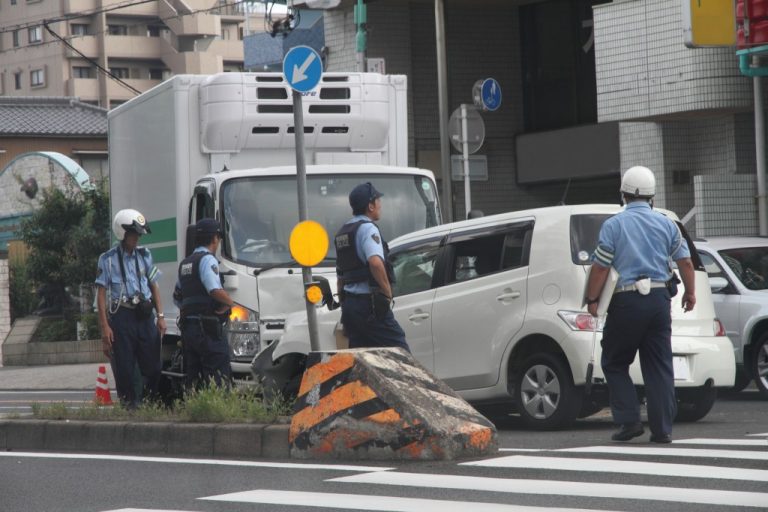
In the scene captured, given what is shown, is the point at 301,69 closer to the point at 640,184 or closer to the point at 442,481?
the point at 640,184

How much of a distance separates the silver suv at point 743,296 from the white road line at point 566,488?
6454 millimetres

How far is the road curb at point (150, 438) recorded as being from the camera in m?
9.00

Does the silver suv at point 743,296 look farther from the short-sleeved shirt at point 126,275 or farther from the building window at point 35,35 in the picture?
the building window at point 35,35

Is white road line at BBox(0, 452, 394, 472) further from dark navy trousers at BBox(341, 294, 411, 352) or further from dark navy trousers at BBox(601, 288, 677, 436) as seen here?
dark navy trousers at BBox(601, 288, 677, 436)

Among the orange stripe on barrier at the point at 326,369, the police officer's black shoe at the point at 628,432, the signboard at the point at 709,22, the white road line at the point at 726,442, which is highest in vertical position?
the signboard at the point at 709,22

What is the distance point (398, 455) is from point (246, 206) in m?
4.45

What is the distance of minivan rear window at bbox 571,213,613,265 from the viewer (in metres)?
10.2

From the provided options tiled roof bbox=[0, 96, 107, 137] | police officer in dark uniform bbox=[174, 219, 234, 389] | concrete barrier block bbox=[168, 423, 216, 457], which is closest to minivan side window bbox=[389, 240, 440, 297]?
police officer in dark uniform bbox=[174, 219, 234, 389]

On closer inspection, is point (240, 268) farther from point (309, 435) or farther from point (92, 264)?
point (92, 264)

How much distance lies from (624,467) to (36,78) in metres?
63.4

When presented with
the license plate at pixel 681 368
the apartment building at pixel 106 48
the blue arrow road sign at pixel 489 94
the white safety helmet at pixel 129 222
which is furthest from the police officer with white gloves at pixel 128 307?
the apartment building at pixel 106 48

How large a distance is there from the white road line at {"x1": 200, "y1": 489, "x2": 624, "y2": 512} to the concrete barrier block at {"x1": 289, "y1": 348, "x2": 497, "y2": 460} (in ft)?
3.92

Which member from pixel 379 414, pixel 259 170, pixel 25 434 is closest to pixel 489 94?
pixel 259 170

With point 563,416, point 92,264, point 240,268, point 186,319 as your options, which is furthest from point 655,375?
point 92,264
